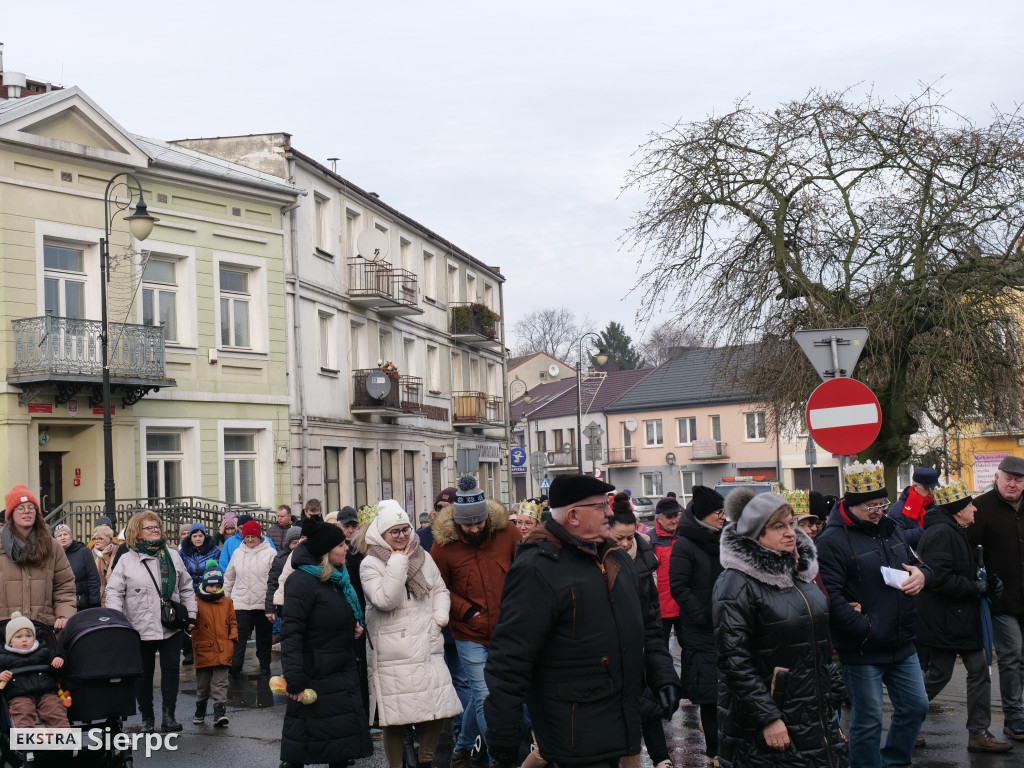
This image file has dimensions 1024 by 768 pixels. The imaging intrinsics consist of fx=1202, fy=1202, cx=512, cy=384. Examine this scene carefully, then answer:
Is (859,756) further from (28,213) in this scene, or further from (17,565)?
(28,213)

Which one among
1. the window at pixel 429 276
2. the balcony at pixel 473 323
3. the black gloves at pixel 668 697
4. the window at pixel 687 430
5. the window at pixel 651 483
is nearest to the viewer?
the black gloves at pixel 668 697

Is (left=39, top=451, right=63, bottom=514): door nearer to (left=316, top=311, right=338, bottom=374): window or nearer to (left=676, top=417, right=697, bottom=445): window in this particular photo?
(left=316, top=311, right=338, bottom=374): window

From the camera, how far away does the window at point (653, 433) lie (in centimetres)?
7206

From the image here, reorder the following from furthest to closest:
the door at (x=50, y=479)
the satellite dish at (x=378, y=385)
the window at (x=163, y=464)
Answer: the satellite dish at (x=378, y=385) < the window at (x=163, y=464) < the door at (x=50, y=479)

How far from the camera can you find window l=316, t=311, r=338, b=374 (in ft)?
103

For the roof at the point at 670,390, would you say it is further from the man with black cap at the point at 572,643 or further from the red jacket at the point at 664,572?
the man with black cap at the point at 572,643

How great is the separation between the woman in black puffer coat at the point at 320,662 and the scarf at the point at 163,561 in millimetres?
3292

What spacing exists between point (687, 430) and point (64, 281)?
50630mm

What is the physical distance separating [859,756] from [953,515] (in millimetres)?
2747

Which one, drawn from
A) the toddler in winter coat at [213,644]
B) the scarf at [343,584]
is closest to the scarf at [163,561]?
the toddler in winter coat at [213,644]

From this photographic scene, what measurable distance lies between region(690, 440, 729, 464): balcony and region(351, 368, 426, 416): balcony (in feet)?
112

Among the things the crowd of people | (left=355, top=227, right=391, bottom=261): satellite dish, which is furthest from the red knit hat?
(left=355, top=227, right=391, bottom=261): satellite dish

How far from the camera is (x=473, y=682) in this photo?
8.88 meters

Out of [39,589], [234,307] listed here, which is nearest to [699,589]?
[39,589]
